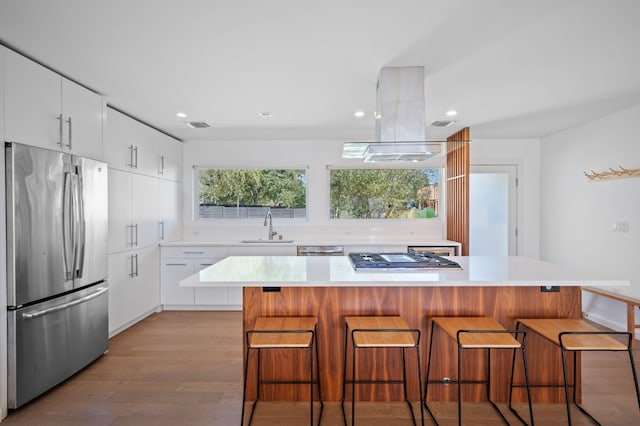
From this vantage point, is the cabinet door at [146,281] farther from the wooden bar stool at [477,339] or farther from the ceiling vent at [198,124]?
the wooden bar stool at [477,339]

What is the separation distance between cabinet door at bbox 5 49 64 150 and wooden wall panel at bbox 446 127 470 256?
391 cm

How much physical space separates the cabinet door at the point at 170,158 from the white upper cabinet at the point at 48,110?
1397mm

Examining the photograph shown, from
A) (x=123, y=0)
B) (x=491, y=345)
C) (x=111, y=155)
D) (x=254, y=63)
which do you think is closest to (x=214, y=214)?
(x=111, y=155)

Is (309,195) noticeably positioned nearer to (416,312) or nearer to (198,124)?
(198,124)

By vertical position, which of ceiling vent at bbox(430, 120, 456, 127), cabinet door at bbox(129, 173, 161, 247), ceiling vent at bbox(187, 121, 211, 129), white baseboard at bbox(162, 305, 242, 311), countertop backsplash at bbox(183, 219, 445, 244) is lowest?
white baseboard at bbox(162, 305, 242, 311)

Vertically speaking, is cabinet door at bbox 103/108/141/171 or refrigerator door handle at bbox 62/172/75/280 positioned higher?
cabinet door at bbox 103/108/141/171

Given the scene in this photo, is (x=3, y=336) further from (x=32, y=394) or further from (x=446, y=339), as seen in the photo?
(x=446, y=339)

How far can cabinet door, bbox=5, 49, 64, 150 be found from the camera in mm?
2217

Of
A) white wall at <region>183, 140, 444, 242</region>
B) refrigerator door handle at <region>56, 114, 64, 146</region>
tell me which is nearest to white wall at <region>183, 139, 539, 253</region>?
white wall at <region>183, 140, 444, 242</region>

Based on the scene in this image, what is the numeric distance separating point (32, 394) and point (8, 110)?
1840 millimetres

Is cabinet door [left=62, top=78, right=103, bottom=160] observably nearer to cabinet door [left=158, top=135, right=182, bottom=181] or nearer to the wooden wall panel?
cabinet door [left=158, top=135, right=182, bottom=181]

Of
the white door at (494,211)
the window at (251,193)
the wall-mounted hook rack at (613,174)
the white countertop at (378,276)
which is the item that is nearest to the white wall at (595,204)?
the wall-mounted hook rack at (613,174)

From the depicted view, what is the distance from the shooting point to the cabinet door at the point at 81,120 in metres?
2.69

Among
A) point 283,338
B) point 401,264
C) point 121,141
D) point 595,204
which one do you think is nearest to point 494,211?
point 595,204
